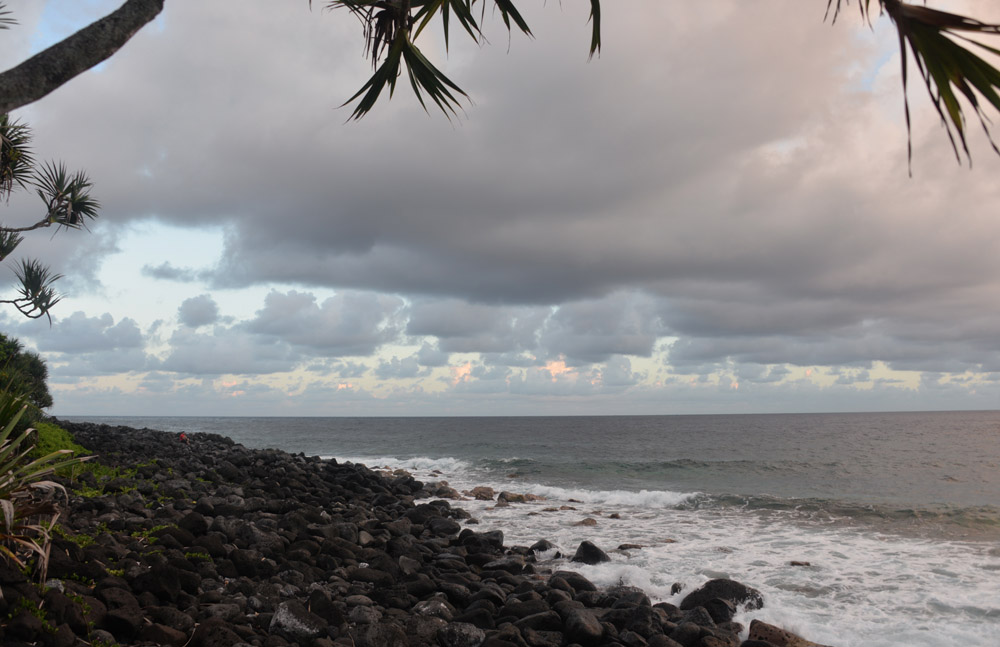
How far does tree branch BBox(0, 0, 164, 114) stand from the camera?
3.71 meters

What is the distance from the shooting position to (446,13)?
5082 mm

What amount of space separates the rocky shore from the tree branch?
11.4ft

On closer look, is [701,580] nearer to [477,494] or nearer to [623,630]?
[623,630]

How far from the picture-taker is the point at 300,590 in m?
7.46

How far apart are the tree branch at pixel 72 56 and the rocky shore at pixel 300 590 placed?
136 inches

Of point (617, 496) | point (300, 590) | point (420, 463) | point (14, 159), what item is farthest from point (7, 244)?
point (420, 463)

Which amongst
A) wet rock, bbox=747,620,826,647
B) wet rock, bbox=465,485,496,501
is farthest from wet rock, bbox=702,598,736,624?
wet rock, bbox=465,485,496,501

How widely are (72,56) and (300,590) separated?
5.92m

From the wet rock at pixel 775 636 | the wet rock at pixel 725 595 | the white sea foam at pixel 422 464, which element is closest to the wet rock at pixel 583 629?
the wet rock at pixel 775 636

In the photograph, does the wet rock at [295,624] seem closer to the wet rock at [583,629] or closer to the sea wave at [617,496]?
the wet rock at [583,629]

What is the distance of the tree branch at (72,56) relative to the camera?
146 inches

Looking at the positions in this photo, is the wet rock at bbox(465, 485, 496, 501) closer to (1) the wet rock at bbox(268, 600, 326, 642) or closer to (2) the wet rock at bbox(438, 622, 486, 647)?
(2) the wet rock at bbox(438, 622, 486, 647)

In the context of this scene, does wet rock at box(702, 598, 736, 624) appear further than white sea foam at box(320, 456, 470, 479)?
No

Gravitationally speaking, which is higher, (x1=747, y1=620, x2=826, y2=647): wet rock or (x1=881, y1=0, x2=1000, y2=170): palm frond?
(x1=881, y1=0, x2=1000, y2=170): palm frond
